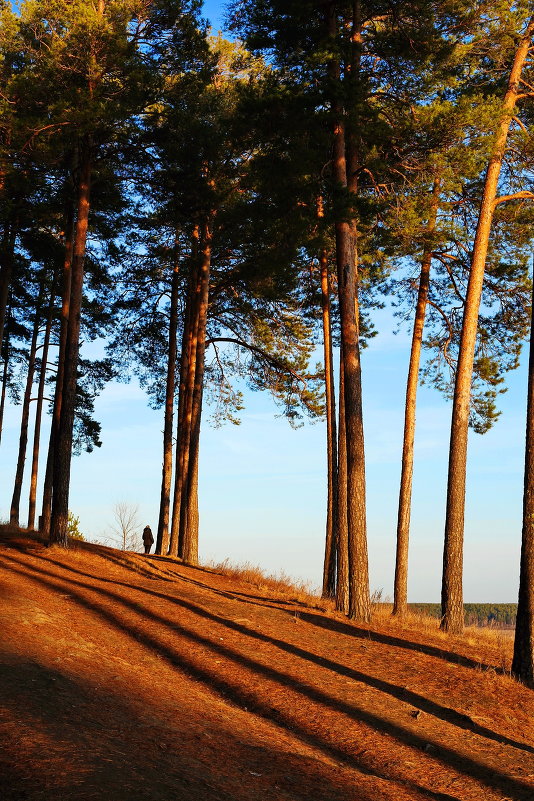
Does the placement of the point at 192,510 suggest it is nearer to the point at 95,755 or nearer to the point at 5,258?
the point at 5,258

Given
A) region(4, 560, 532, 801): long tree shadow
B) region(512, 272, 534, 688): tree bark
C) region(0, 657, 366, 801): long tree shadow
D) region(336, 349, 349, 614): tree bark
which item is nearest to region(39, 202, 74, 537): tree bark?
region(336, 349, 349, 614): tree bark

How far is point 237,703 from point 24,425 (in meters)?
19.6

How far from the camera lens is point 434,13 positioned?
14328 mm

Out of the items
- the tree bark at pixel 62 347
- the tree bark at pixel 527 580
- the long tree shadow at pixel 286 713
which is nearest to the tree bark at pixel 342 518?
→ the tree bark at pixel 527 580

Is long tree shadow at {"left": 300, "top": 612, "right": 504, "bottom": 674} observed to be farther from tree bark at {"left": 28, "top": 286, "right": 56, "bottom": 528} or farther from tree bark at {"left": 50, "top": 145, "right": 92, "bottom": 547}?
tree bark at {"left": 28, "top": 286, "right": 56, "bottom": 528}

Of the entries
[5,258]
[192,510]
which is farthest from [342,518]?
[5,258]

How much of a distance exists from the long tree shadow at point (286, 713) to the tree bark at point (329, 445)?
26.9 ft

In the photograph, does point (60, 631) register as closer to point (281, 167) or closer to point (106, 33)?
point (281, 167)

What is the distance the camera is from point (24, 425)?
2636 centimetres

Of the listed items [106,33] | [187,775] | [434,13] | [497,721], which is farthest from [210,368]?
[187,775]

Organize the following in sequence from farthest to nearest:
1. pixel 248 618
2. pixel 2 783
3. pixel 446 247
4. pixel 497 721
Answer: pixel 446 247 → pixel 248 618 → pixel 497 721 → pixel 2 783

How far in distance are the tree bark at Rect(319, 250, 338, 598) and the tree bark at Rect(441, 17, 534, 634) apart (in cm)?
509

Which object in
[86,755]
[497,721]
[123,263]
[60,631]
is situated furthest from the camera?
[123,263]

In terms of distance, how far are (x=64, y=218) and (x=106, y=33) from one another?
19.8ft
